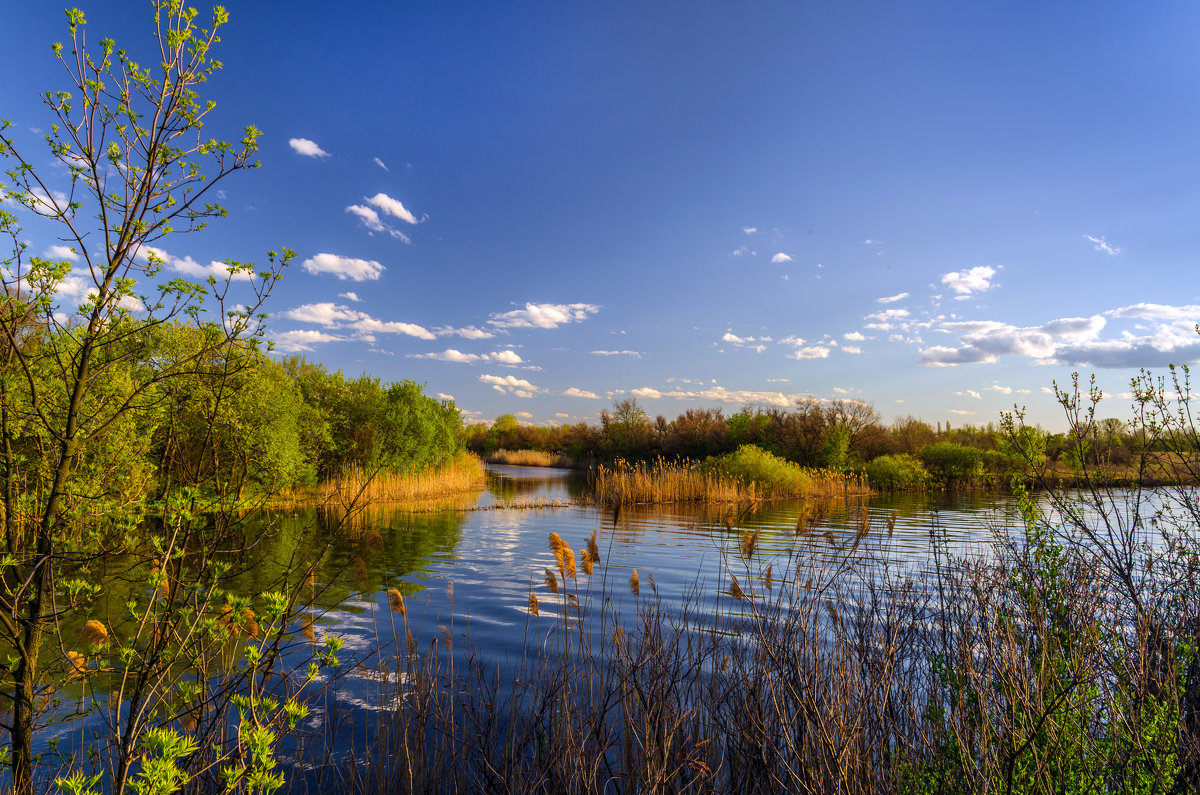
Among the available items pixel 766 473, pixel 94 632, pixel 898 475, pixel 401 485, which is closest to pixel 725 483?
pixel 766 473

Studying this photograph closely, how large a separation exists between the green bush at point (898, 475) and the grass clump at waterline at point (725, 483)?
2455 mm

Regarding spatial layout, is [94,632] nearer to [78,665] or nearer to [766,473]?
[78,665]

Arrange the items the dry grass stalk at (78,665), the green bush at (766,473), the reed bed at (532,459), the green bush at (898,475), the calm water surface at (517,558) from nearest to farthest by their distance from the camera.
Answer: the dry grass stalk at (78,665)
the calm water surface at (517,558)
the green bush at (766,473)
the green bush at (898,475)
the reed bed at (532,459)

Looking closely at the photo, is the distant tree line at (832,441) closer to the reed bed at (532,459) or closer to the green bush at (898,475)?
the green bush at (898,475)

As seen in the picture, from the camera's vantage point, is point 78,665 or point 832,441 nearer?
point 78,665

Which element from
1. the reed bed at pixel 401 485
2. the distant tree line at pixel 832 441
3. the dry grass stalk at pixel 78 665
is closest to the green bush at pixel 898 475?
the distant tree line at pixel 832 441

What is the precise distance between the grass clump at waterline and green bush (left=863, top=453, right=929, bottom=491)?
8.05 ft

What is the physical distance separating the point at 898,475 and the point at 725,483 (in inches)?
536

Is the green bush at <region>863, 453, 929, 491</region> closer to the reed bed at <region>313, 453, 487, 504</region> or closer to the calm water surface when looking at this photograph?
the calm water surface

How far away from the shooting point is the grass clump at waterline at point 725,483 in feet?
77.7

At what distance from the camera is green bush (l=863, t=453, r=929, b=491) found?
32.0m

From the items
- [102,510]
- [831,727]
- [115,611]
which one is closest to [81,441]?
[102,510]

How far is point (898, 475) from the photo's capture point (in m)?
32.1

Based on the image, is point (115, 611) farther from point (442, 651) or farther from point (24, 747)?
point (24, 747)
